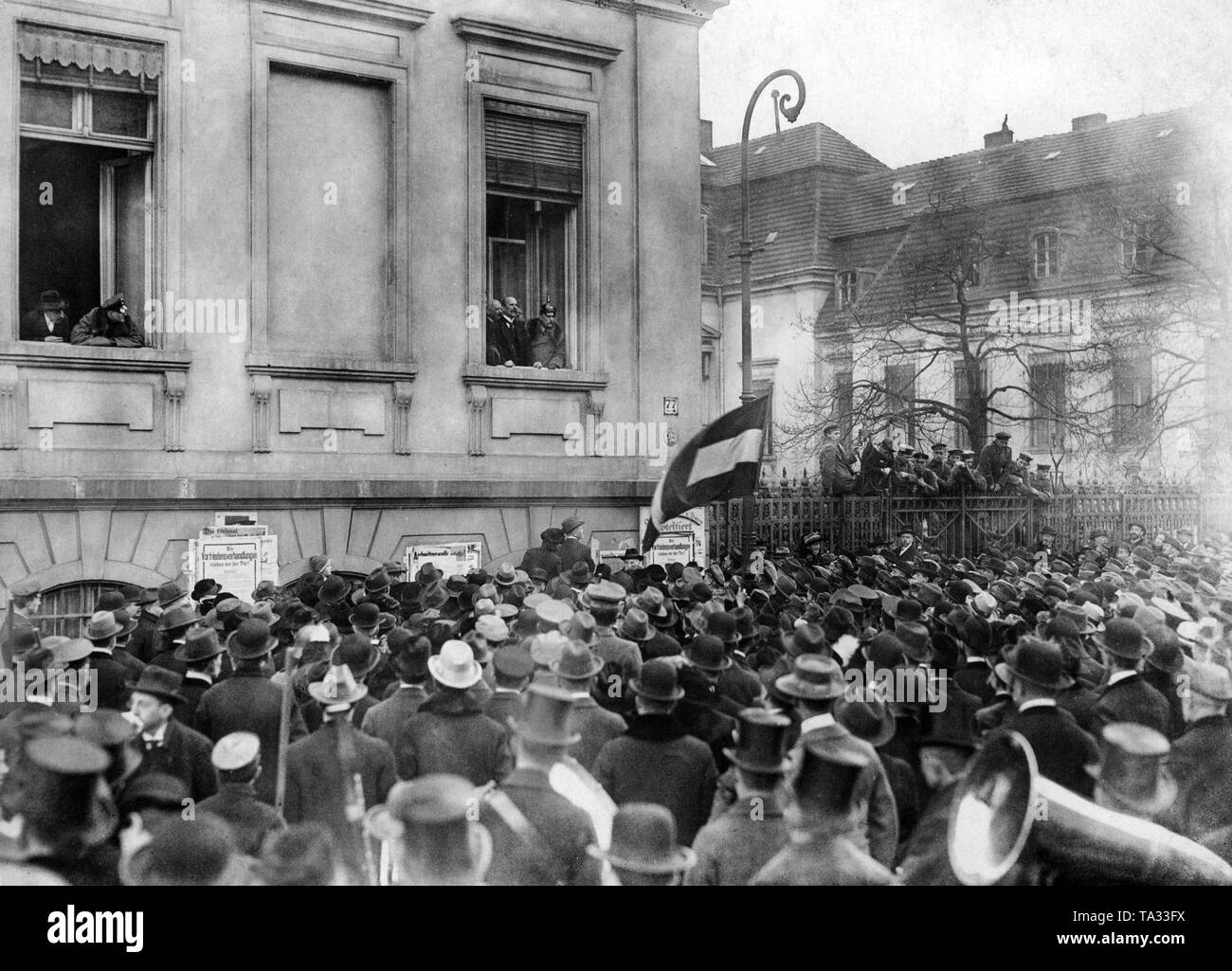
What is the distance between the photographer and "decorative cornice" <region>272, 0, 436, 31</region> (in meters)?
9.26

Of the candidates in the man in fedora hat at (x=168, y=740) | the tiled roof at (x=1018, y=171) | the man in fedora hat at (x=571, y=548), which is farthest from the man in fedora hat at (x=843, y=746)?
the tiled roof at (x=1018, y=171)

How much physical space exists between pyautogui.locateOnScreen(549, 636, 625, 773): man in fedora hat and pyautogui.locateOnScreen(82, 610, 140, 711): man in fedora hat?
198cm

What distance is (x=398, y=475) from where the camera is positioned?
31.0 feet

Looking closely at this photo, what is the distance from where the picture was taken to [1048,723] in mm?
4473

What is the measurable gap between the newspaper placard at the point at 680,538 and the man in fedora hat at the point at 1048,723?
19.2 ft

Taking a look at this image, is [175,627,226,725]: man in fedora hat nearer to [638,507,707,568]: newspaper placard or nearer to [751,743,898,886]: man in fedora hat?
[751,743,898,886]: man in fedora hat

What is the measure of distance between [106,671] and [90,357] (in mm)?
3592

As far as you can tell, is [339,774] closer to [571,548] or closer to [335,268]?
[571,548]

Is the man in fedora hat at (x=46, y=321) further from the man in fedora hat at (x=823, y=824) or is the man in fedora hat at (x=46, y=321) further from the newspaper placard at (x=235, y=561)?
the man in fedora hat at (x=823, y=824)

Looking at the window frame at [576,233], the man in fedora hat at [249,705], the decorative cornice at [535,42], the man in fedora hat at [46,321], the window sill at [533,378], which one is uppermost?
the decorative cornice at [535,42]

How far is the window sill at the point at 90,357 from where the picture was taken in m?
8.05

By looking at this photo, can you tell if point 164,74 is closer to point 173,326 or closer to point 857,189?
point 173,326

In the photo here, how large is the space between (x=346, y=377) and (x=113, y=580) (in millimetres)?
2245

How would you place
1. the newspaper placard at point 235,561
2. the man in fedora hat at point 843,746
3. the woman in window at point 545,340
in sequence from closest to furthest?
1. the man in fedora hat at point 843,746
2. the newspaper placard at point 235,561
3. the woman in window at point 545,340
